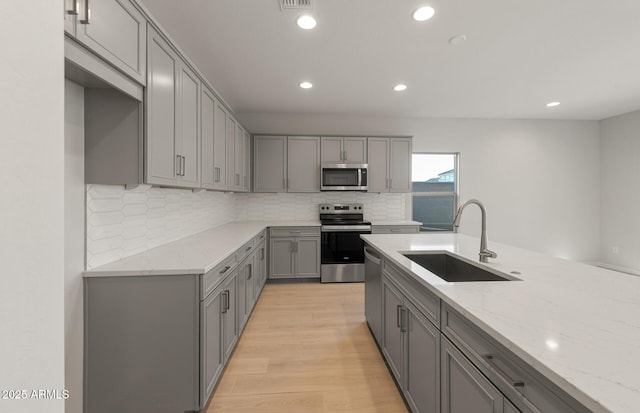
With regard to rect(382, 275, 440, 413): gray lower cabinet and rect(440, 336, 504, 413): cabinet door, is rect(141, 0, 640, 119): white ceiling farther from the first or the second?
rect(440, 336, 504, 413): cabinet door

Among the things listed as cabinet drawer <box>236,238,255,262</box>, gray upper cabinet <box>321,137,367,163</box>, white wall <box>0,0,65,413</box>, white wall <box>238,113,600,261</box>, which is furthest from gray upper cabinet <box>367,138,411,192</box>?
white wall <box>0,0,65,413</box>

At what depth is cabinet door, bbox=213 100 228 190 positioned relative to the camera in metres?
2.73

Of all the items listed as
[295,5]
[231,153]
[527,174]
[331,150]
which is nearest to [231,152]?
[231,153]

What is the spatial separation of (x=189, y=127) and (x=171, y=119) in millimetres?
278

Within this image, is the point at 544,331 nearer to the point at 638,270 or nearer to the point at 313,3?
the point at 313,3

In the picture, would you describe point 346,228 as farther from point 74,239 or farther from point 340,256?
point 74,239

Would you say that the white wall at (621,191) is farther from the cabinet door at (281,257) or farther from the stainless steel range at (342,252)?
the cabinet door at (281,257)

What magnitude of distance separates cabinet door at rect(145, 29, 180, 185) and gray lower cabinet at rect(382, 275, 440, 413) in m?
1.74

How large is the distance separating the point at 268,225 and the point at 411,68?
2740 mm

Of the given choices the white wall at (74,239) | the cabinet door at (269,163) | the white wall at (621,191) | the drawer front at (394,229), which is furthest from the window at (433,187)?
the white wall at (74,239)

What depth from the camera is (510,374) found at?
0.80 m

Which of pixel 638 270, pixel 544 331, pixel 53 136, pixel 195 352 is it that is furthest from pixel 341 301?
pixel 638 270

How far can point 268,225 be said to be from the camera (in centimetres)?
398

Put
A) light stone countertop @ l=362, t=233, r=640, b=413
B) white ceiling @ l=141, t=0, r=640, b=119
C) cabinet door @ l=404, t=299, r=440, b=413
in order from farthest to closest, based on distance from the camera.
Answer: white ceiling @ l=141, t=0, r=640, b=119
cabinet door @ l=404, t=299, r=440, b=413
light stone countertop @ l=362, t=233, r=640, b=413
